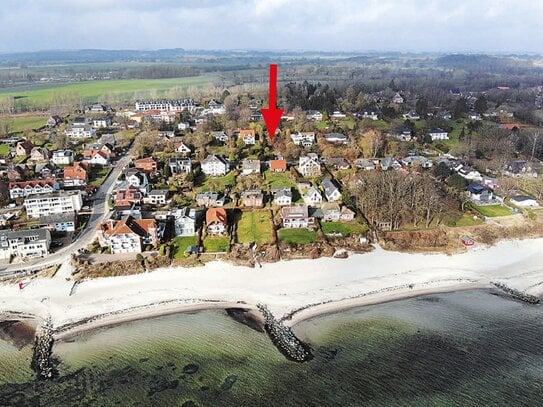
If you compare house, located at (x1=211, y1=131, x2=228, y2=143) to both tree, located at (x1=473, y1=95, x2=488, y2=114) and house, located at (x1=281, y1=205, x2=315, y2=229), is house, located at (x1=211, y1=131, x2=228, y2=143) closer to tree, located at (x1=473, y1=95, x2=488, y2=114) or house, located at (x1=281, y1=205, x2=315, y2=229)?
house, located at (x1=281, y1=205, x2=315, y2=229)

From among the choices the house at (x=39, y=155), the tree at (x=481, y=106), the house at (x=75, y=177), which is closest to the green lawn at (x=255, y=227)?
the house at (x=75, y=177)

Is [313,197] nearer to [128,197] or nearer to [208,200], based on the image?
[208,200]

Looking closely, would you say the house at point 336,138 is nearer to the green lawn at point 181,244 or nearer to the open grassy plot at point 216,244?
the open grassy plot at point 216,244

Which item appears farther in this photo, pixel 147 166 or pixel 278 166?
pixel 278 166

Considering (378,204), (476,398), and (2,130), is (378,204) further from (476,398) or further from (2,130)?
(2,130)

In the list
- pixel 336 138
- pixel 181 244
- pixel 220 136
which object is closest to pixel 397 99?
pixel 336 138
